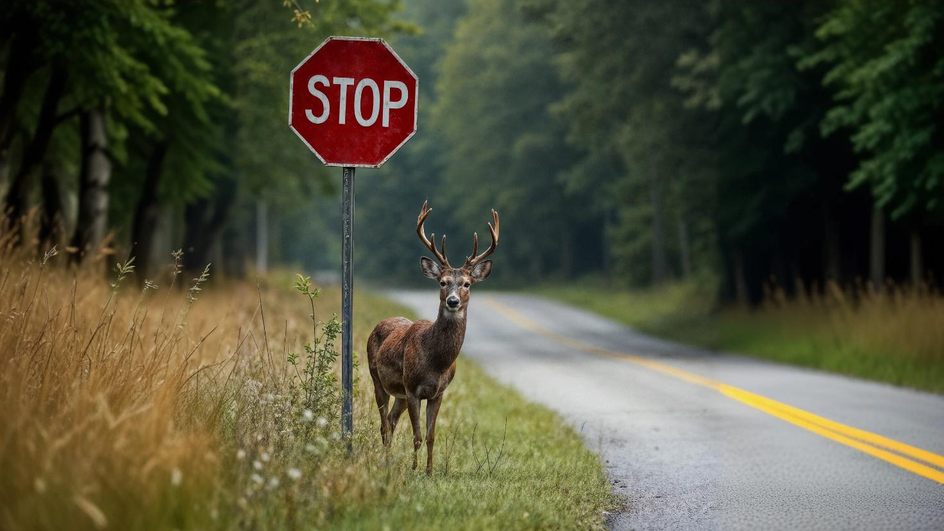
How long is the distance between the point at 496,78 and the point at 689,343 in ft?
105

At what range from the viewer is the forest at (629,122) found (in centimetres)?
1652

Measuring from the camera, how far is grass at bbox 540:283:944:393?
1798 cm

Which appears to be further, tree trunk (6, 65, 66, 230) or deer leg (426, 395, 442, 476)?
tree trunk (6, 65, 66, 230)

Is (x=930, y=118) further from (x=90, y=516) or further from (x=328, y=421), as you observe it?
(x=90, y=516)

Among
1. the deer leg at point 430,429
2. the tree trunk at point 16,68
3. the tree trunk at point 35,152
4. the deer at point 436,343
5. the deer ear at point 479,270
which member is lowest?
the deer leg at point 430,429

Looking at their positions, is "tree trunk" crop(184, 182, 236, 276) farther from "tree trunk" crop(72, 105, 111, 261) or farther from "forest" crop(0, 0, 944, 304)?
"tree trunk" crop(72, 105, 111, 261)

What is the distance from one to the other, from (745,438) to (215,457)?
7017mm

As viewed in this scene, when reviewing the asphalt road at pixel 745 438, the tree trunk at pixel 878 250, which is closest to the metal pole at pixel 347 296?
the asphalt road at pixel 745 438

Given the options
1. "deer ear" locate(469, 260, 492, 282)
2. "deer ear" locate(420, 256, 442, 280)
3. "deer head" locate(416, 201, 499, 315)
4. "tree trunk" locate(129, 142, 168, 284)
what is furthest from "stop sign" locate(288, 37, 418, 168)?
"tree trunk" locate(129, 142, 168, 284)

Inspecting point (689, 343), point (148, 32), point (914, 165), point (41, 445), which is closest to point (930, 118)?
point (914, 165)

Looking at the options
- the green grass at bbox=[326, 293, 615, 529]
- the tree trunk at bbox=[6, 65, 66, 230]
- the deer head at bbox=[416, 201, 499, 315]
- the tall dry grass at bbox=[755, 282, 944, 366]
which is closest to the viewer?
the green grass at bbox=[326, 293, 615, 529]

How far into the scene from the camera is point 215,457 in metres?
5.56

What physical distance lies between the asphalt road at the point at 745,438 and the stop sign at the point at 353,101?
2.95m

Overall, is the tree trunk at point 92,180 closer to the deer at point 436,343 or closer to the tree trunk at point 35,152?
the tree trunk at point 35,152
